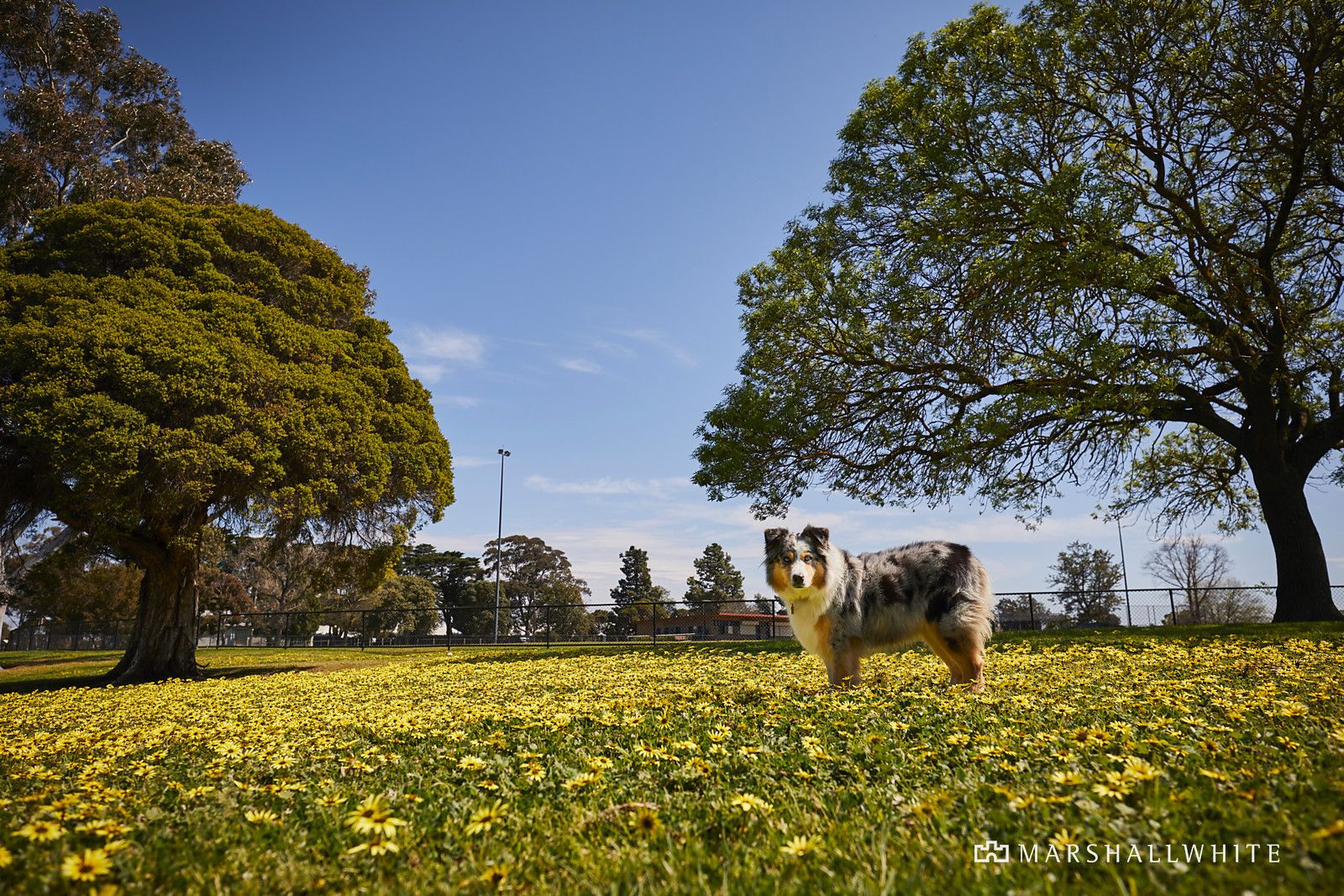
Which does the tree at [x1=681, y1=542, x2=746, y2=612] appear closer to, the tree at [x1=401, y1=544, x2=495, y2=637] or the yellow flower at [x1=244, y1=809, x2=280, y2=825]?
the tree at [x1=401, y1=544, x2=495, y2=637]

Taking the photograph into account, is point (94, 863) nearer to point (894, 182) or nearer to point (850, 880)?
point (850, 880)

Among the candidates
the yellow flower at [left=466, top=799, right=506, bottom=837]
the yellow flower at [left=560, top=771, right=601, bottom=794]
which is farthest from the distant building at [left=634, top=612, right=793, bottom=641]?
the yellow flower at [left=466, top=799, right=506, bottom=837]

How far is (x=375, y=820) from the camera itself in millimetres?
2516

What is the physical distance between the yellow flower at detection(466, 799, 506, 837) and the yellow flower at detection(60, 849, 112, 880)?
1124mm

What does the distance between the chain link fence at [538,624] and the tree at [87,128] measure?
14.4 meters

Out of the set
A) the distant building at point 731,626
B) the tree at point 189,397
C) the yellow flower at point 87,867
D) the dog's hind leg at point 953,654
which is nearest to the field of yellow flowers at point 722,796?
the yellow flower at point 87,867

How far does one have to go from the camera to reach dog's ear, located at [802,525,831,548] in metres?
7.00

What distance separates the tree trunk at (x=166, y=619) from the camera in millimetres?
15344

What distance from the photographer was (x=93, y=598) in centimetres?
3862

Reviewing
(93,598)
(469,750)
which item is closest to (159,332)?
(469,750)

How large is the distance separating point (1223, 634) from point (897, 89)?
14.1 metres

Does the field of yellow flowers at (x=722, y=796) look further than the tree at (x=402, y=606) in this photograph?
No

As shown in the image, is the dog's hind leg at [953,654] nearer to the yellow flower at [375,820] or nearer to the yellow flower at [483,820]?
the yellow flower at [483,820]

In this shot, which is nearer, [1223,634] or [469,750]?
[469,750]
